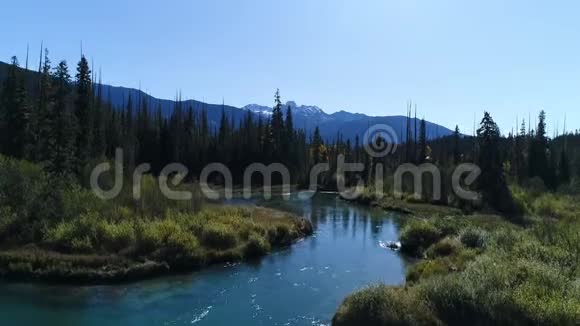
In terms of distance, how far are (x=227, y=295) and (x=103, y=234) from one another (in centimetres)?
868

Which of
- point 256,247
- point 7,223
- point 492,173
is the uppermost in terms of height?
point 492,173

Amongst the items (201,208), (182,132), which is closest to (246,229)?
(201,208)

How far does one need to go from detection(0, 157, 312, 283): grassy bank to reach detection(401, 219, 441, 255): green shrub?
7932 mm

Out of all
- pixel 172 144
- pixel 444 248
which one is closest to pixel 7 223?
pixel 444 248

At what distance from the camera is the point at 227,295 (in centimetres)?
2114

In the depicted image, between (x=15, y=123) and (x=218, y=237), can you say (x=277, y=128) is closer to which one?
(x=15, y=123)

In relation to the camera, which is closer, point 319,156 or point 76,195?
point 76,195

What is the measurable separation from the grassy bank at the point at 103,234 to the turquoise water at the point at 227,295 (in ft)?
3.34

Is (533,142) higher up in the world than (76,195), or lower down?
higher up

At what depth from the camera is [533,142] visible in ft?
237

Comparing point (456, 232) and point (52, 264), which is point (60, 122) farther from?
point (456, 232)

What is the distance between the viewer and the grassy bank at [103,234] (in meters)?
22.8

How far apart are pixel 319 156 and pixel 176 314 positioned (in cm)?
8658

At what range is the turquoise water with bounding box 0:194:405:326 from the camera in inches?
709
